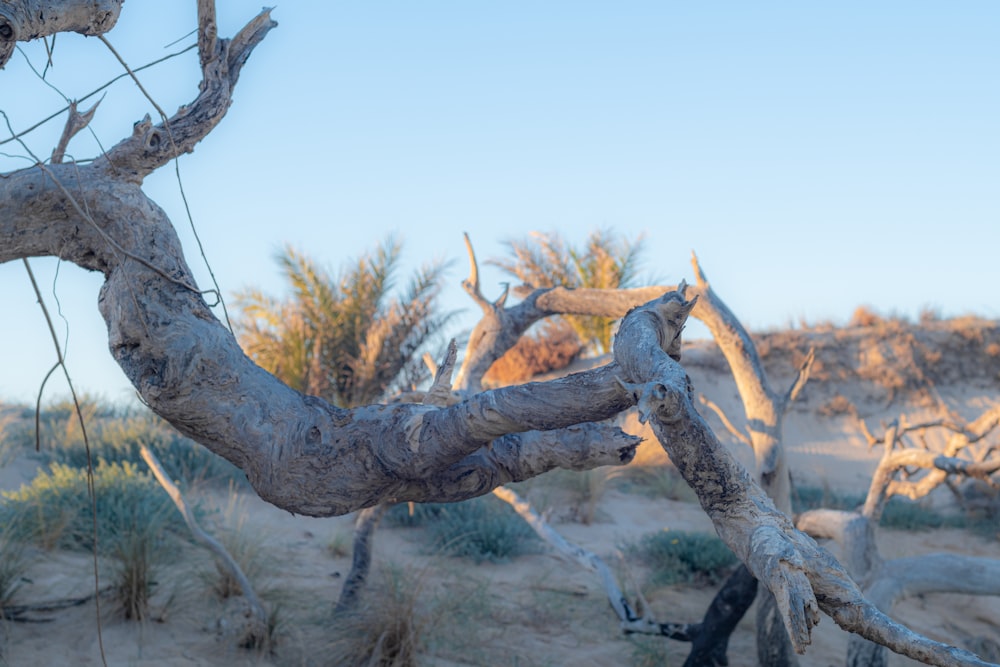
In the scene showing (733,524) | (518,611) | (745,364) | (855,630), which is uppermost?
(745,364)

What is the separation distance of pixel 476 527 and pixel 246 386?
18.9 feet

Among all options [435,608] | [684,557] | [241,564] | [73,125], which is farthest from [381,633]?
[684,557]

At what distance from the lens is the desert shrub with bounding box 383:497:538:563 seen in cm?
791

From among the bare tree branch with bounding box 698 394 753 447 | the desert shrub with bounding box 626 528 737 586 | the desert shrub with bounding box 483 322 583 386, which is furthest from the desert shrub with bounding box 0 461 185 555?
the desert shrub with bounding box 483 322 583 386

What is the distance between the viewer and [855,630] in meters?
1.88

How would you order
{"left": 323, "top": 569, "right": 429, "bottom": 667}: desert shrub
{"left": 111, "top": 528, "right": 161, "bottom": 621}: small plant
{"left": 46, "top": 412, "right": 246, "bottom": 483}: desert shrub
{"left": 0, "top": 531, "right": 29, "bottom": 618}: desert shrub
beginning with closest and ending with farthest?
{"left": 323, "top": 569, "right": 429, "bottom": 667}: desert shrub
{"left": 0, "top": 531, "right": 29, "bottom": 618}: desert shrub
{"left": 111, "top": 528, "right": 161, "bottom": 621}: small plant
{"left": 46, "top": 412, "right": 246, "bottom": 483}: desert shrub

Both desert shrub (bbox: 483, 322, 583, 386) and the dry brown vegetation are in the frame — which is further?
the dry brown vegetation

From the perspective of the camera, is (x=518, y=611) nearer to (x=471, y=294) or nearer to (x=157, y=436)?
(x=471, y=294)

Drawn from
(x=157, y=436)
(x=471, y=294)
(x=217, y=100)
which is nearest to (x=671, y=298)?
(x=217, y=100)

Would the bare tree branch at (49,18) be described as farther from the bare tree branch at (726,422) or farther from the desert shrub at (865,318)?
the desert shrub at (865,318)

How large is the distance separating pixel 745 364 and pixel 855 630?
12.1 ft

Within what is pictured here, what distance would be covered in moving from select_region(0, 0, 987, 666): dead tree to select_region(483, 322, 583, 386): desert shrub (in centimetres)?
1268

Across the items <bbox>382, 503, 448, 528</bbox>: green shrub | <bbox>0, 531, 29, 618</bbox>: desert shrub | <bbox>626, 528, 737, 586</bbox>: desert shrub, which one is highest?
<bbox>0, 531, 29, 618</bbox>: desert shrub

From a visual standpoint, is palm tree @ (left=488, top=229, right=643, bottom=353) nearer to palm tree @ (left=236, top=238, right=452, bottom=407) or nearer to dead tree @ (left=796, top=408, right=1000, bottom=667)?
palm tree @ (left=236, top=238, right=452, bottom=407)
